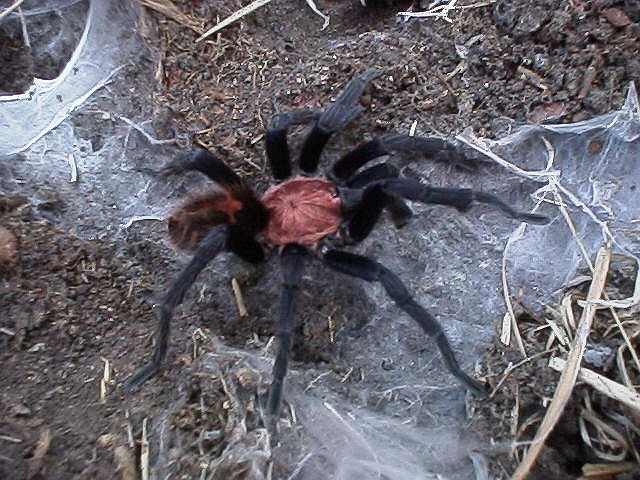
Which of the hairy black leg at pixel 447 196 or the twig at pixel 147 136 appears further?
the twig at pixel 147 136

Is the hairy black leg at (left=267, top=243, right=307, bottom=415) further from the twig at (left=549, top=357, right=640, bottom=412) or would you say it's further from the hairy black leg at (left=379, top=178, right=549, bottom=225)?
the twig at (left=549, top=357, right=640, bottom=412)

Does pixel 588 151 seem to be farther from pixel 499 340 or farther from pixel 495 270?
pixel 499 340

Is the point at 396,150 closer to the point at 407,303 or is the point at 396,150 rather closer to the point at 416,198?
the point at 416,198

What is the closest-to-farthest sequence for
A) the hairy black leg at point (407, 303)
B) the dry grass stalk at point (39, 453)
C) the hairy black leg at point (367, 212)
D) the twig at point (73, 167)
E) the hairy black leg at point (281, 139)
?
the dry grass stalk at point (39, 453) → the hairy black leg at point (407, 303) → the hairy black leg at point (367, 212) → the hairy black leg at point (281, 139) → the twig at point (73, 167)

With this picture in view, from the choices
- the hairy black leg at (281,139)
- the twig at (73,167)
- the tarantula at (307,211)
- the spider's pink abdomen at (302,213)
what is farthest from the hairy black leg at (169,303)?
the twig at (73,167)

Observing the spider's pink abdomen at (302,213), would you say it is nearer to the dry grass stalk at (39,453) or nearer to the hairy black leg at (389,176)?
the hairy black leg at (389,176)

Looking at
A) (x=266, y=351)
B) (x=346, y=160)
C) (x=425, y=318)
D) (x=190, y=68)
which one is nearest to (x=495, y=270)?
(x=425, y=318)

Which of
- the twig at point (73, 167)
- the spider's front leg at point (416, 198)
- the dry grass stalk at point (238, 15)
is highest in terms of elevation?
the dry grass stalk at point (238, 15)

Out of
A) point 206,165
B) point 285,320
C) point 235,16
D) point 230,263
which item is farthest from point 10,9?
point 285,320
